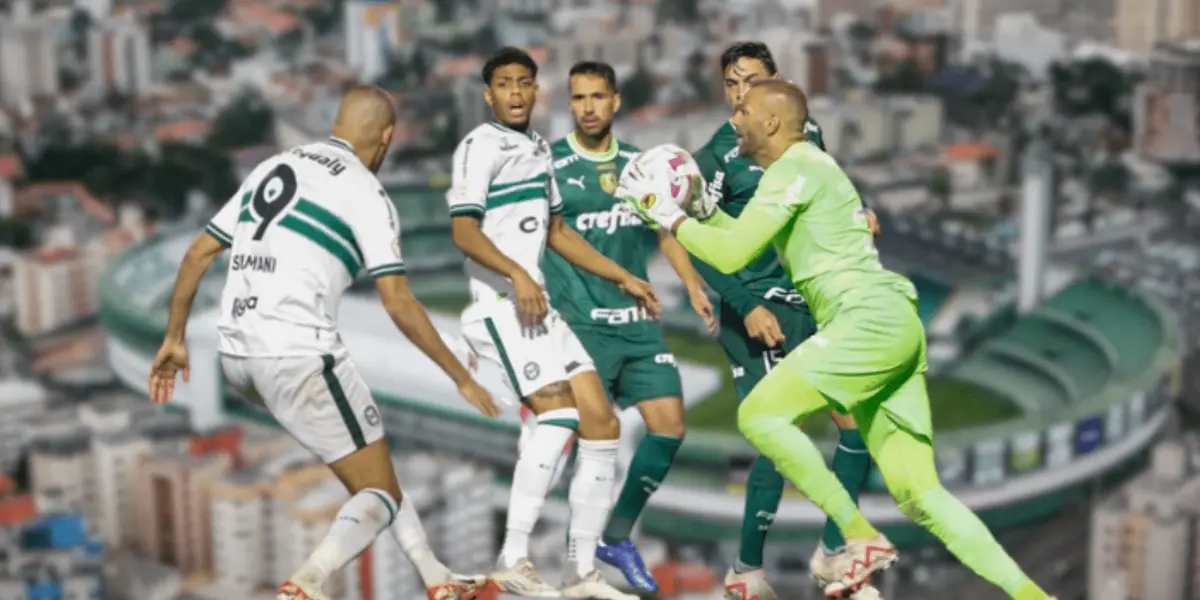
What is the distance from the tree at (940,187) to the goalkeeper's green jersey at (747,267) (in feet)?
269

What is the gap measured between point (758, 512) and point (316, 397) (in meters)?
2.30

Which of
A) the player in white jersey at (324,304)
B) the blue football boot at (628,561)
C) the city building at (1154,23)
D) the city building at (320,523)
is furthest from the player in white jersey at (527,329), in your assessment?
the city building at (1154,23)

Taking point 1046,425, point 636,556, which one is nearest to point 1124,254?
point 1046,425

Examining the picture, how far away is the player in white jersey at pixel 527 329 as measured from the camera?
8.37m

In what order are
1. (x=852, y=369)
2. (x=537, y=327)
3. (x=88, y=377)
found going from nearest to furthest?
(x=852, y=369) < (x=537, y=327) < (x=88, y=377)

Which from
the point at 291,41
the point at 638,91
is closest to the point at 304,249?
the point at 638,91

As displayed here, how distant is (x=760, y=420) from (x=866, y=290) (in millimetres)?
730

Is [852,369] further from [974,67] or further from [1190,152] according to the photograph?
[974,67]

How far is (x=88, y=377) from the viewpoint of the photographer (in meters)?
71.8

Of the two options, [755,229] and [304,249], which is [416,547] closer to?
[304,249]

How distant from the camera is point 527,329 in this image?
8484 mm

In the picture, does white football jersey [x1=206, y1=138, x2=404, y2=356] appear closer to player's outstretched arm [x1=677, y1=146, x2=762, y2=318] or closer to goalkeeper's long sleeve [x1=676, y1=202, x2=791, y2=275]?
goalkeeper's long sleeve [x1=676, y1=202, x2=791, y2=275]

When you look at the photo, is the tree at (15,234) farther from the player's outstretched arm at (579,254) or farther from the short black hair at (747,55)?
the short black hair at (747,55)

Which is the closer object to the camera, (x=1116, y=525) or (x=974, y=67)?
(x=1116, y=525)
